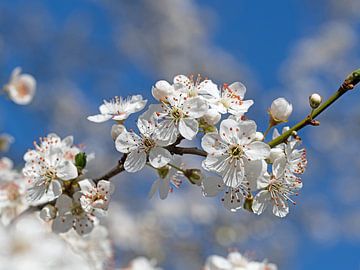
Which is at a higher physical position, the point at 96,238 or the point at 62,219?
the point at 96,238

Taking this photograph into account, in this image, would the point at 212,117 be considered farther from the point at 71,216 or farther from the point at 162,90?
the point at 71,216

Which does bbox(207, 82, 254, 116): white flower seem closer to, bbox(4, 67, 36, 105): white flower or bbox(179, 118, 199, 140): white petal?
bbox(179, 118, 199, 140): white petal

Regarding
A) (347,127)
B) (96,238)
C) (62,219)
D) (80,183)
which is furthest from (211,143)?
(347,127)

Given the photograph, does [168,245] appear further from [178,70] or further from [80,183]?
[80,183]

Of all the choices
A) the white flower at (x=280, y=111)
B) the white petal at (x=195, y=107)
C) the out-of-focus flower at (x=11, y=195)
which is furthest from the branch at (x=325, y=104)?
the out-of-focus flower at (x=11, y=195)

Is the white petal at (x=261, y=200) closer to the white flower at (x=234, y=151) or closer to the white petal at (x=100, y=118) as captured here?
the white flower at (x=234, y=151)

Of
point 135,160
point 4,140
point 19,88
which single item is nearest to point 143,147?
point 135,160

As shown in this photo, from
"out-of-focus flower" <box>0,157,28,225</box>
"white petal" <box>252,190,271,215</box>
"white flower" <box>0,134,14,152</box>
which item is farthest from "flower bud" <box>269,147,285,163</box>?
"white flower" <box>0,134,14,152</box>
